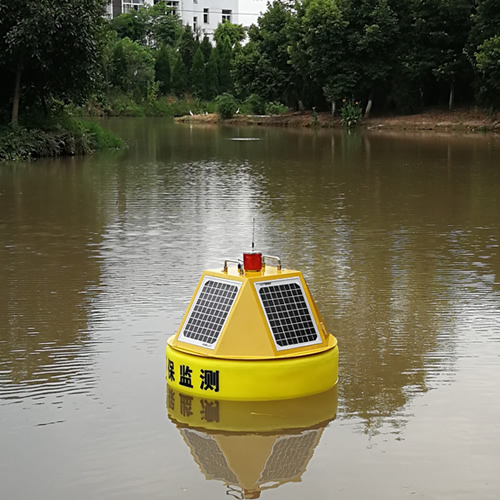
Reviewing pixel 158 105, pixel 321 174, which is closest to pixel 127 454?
pixel 321 174

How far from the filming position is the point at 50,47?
1018 inches

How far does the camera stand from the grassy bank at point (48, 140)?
26.1m

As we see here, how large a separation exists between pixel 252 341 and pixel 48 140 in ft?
71.2

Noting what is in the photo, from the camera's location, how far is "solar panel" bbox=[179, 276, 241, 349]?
20.9 ft

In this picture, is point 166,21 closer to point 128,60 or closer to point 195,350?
point 128,60

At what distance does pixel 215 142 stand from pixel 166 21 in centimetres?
6926

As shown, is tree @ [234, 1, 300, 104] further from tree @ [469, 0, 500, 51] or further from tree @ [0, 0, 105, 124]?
tree @ [0, 0, 105, 124]

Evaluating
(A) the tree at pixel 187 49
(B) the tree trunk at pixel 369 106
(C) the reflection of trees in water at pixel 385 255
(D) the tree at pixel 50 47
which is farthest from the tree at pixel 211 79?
(C) the reflection of trees in water at pixel 385 255

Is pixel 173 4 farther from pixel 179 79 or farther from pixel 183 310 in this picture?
pixel 183 310

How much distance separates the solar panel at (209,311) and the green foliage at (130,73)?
71541mm

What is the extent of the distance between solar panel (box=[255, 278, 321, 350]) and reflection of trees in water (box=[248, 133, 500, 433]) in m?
0.55

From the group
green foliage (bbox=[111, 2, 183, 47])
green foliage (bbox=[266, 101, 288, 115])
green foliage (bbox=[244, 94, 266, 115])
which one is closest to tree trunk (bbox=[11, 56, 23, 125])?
green foliage (bbox=[266, 101, 288, 115])

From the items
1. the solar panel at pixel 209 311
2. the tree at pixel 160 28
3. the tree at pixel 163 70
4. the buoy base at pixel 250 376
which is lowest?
the buoy base at pixel 250 376

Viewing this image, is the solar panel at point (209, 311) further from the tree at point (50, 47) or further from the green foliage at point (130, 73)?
the green foliage at point (130, 73)
